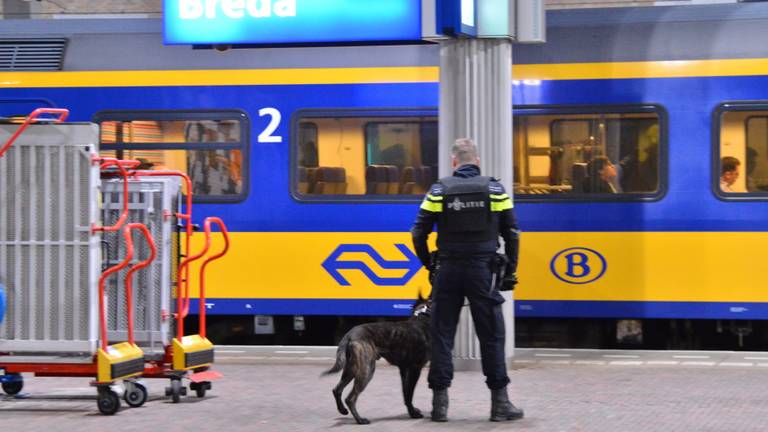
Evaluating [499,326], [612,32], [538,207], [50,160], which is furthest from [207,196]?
[499,326]

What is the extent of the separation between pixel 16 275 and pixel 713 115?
7136 mm

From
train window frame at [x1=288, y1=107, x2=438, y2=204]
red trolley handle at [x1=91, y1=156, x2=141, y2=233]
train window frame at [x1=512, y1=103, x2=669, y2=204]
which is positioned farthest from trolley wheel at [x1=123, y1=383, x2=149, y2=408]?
train window frame at [x1=512, y1=103, x2=669, y2=204]

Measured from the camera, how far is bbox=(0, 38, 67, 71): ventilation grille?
52.3ft

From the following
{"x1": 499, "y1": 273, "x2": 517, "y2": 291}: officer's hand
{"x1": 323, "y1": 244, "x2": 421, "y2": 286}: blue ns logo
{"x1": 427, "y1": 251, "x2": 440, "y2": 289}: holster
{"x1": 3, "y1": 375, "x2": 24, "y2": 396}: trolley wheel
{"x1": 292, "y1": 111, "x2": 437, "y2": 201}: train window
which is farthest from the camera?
{"x1": 292, "y1": 111, "x2": 437, "y2": 201}: train window

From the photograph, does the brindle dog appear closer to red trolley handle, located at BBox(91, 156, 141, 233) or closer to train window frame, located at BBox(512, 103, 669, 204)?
red trolley handle, located at BBox(91, 156, 141, 233)

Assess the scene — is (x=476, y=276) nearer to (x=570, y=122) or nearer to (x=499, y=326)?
(x=499, y=326)

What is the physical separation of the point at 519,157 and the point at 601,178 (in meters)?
0.81

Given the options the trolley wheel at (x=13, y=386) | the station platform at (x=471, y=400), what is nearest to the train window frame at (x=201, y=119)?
the station platform at (x=471, y=400)

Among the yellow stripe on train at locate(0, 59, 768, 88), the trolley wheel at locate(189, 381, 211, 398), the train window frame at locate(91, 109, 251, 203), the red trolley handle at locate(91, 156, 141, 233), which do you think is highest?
the yellow stripe on train at locate(0, 59, 768, 88)

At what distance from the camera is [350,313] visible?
15.3 meters

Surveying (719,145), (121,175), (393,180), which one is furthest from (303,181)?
(121,175)

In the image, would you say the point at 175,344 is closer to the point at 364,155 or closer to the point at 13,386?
the point at 13,386

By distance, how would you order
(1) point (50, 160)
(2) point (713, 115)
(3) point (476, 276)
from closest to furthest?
1. (3) point (476, 276)
2. (1) point (50, 160)
3. (2) point (713, 115)

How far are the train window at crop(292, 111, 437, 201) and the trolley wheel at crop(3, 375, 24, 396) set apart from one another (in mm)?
4845
